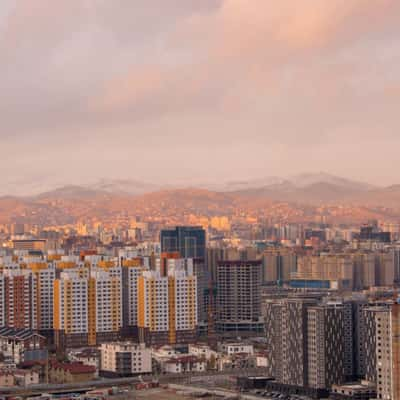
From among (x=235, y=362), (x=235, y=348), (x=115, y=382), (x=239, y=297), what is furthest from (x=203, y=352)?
(x=239, y=297)

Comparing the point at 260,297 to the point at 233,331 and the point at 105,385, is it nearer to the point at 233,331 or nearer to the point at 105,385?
the point at 233,331

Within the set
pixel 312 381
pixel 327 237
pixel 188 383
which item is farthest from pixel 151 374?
pixel 327 237

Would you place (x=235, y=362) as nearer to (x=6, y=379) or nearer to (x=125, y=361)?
(x=125, y=361)

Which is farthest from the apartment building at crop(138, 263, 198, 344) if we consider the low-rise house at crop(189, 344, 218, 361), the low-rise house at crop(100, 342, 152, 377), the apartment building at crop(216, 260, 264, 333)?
the low-rise house at crop(100, 342, 152, 377)

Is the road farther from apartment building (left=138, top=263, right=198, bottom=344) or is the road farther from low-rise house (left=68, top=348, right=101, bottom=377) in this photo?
apartment building (left=138, top=263, right=198, bottom=344)

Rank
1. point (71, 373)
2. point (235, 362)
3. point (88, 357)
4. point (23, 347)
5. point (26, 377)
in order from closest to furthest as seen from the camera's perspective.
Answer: point (26, 377), point (71, 373), point (235, 362), point (88, 357), point (23, 347)

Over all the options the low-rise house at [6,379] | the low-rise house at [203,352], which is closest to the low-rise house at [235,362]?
the low-rise house at [203,352]

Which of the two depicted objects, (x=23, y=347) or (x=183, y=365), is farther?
(x=23, y=347)
